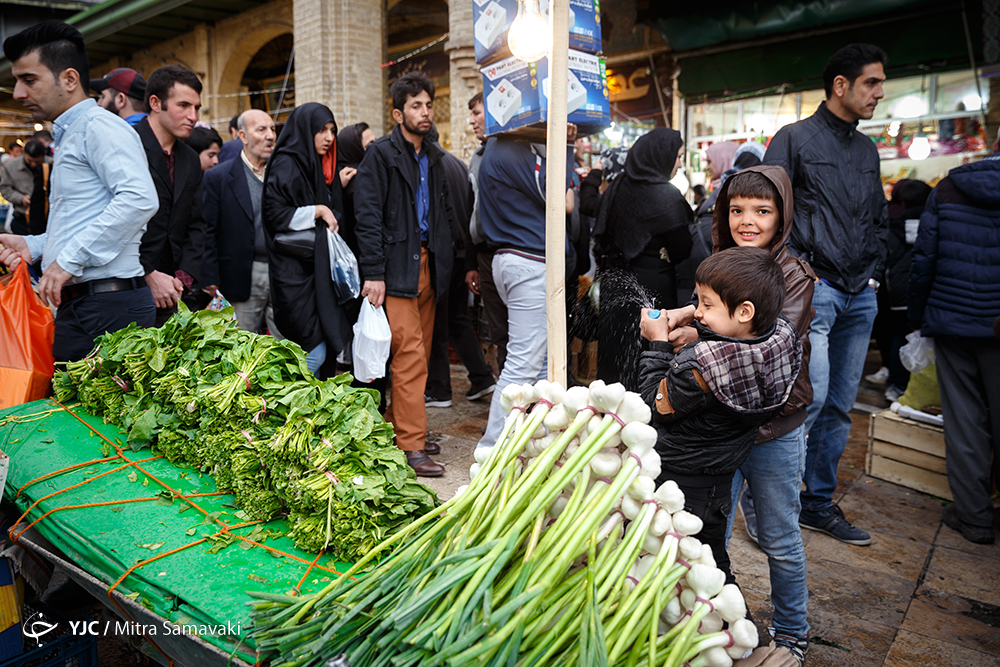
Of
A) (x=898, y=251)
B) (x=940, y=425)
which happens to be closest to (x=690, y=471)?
(x=940, y=425)

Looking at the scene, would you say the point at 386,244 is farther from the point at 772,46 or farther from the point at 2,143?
the point at 2,143

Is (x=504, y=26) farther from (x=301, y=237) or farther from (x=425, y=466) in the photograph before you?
(x=425, y=466)

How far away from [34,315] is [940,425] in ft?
16.5

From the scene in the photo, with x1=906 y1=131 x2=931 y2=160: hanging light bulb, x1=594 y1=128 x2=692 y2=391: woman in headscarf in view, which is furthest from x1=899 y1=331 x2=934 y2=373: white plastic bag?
x1=906 y1=131 x2=931 y2=160: hanging light bulb

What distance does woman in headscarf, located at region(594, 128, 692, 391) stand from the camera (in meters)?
4.06

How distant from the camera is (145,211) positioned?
3066mm

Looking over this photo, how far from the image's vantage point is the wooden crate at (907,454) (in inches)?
161

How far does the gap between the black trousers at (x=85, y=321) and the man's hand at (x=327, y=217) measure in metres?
1.17

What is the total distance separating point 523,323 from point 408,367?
0.80 metres

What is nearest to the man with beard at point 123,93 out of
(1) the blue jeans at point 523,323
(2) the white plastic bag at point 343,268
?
(2) the white plastic bag at point 343,268

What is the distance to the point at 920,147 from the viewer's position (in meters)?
8.68

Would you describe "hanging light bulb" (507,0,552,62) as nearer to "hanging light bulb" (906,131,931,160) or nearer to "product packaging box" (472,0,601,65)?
"product packaging box" (472,0,601,65)

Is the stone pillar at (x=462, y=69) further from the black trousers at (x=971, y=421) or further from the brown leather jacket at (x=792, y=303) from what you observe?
the brown leather jacket at (x=792, y=303)

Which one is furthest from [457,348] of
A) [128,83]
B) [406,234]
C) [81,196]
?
[81,196]
